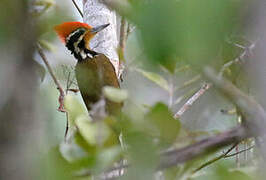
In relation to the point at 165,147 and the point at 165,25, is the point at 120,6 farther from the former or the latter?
the point at 165,147

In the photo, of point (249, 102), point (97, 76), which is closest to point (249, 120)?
point (249, 102)

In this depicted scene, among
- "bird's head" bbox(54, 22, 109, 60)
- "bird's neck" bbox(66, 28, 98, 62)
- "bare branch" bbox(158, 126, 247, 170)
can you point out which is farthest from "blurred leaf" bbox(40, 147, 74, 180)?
"bird's neck" bbox(66, 28, 98, 62)

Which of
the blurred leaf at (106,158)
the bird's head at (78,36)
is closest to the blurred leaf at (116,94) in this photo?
the blurred leaf at (106,158)

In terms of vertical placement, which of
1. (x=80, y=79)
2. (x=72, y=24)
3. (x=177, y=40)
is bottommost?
(x=80, y=79)

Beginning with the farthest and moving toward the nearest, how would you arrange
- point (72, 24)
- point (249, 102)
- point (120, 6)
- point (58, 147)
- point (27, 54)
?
point (72, 24) → point (249, 102) → point (58, 147) → point (120, 6) → point (27, 54)

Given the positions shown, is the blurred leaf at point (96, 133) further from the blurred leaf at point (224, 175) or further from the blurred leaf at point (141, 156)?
the blurred leaf at point (224, 175)

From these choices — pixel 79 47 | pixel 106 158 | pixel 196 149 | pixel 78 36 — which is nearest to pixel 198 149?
pixel 196 149
